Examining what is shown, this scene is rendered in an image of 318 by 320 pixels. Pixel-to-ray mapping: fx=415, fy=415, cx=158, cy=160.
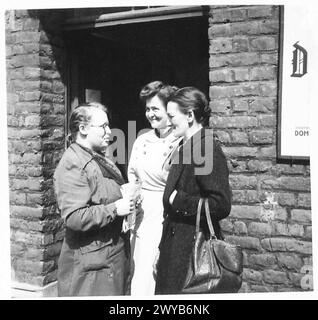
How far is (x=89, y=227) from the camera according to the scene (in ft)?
7.68

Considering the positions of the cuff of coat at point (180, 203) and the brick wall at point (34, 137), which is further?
the brick wall at point (34, 137)

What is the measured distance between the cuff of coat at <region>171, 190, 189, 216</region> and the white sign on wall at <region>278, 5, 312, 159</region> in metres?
0.71

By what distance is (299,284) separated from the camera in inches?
99.7

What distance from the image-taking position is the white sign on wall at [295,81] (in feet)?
8.04

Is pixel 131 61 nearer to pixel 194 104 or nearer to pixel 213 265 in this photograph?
pixel 194 104

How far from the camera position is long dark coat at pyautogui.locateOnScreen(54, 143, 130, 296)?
232 centimetres

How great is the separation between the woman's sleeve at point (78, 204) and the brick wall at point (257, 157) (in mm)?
851

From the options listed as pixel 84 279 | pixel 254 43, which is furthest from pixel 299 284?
pixel 254 43

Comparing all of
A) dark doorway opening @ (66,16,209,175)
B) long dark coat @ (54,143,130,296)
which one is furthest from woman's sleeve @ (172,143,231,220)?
dark doorway opening @ (66,16,209,175)

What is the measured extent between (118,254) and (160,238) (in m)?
0.28

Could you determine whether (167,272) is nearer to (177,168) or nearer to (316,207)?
(177,168)

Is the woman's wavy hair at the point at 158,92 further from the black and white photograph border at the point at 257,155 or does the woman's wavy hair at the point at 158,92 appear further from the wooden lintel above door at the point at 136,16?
the wooden lintel above door at the point at 136,16

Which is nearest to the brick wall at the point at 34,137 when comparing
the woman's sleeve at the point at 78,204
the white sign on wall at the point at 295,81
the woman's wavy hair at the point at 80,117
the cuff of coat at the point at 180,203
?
the woman's wavy hair at the point at 80,117

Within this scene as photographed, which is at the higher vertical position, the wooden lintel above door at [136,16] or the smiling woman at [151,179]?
the wooden lintel above door at [136,16]
